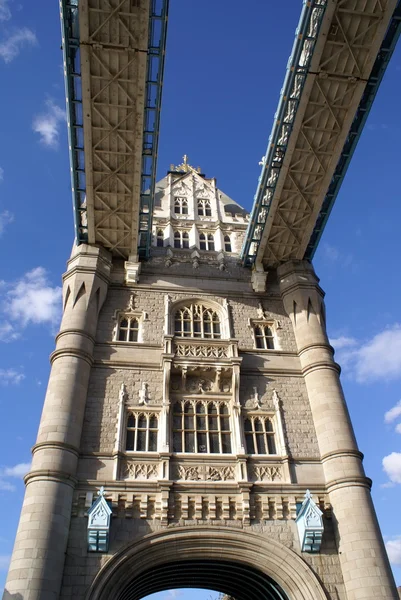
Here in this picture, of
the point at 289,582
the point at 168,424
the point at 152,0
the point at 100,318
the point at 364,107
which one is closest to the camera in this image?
the point at 289,582

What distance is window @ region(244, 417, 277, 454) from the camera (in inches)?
838

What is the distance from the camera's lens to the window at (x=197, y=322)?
995 inches

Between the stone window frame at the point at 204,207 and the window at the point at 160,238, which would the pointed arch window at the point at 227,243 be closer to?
the stone window frame at the point at 204,207

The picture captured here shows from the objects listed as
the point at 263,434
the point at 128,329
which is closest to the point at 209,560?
the point at 263,434

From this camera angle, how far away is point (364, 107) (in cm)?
2244

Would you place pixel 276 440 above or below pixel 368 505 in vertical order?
above

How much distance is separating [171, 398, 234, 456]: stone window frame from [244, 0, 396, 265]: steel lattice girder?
8.98 meters

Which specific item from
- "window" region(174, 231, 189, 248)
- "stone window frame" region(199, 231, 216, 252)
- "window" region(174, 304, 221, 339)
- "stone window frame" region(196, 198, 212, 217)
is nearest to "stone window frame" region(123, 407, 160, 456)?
"window" region(174, 304, 221, 339)

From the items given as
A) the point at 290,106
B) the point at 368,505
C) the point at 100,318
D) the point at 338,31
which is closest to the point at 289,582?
the point at 368,505

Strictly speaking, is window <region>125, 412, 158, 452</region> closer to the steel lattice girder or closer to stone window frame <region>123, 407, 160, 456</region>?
stone window frame <region>123, 407, 160, 456</region>

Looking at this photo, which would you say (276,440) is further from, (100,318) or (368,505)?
(100,318)

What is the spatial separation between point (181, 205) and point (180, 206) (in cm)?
14

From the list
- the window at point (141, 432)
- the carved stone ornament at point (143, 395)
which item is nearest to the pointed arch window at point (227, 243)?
the carved stone ornament at point (143, 395)

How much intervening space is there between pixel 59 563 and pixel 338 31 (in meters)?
20.8
